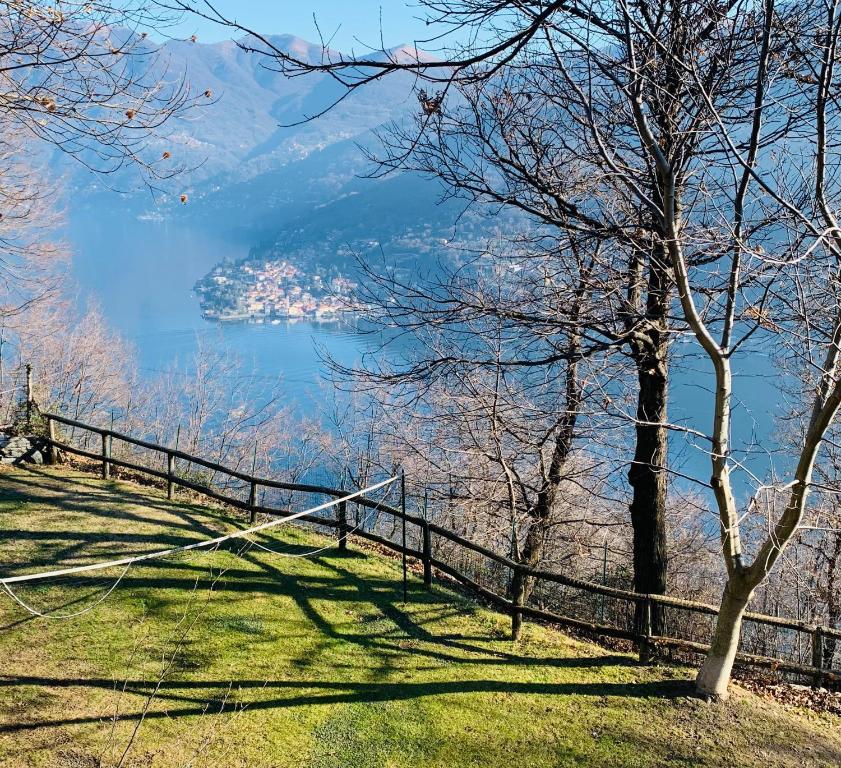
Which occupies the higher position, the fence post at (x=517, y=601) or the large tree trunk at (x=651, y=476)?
the large tree trunk at (x=651, y=476)

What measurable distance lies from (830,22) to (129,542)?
8900mm

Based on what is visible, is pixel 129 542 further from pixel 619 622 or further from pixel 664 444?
pixel 619 622

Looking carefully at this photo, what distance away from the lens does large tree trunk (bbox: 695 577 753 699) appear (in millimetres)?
5398

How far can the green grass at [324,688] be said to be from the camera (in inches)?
187

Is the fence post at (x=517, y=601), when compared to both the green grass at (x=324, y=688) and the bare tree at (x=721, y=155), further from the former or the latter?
the bare tree at (x=721, y=155)

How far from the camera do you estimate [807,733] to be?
547cm

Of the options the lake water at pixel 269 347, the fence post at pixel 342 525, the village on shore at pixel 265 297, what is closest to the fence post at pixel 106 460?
the fence post at pixel 342 525

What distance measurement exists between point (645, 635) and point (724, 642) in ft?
3.25

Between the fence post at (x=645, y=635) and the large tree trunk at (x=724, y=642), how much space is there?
659 mm

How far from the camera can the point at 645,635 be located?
21.3 ft

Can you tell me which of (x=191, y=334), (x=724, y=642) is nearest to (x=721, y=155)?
(x=724, y=642)

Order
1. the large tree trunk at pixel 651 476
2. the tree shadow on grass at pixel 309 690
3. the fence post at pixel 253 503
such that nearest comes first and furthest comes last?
the tree shadow on grass at pixel 309 690 < the large tree trunk at pixel 651 476 < the fence post at pixel 253 503

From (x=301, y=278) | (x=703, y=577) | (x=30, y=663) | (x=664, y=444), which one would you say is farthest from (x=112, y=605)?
(x=301, y=278)

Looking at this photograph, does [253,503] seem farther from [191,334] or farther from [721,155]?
[191,334]
